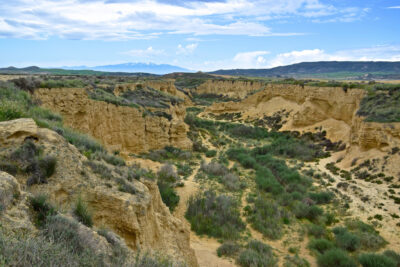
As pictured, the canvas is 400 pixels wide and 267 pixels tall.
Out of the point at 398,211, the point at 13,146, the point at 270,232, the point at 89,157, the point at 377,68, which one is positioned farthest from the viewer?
the point at 377,68

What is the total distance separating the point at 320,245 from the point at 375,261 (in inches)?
70.9

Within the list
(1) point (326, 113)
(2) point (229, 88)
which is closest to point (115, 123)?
(1) point (326, 113)

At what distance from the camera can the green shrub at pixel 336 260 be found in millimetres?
9164

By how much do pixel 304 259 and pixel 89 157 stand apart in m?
7.82

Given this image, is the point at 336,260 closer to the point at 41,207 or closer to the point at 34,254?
the point at 41,207

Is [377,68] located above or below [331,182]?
above

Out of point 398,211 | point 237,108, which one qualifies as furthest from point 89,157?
point 237,108

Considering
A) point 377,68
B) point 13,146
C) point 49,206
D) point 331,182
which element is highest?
point 377,68

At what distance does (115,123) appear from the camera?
712 inches

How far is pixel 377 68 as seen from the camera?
482 feet

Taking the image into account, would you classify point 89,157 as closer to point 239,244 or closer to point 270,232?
point 239,244

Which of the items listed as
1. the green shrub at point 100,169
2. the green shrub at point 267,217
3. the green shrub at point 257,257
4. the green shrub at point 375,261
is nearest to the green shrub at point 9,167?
the green shrub at point 100,169

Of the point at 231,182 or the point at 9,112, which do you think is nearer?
the point at 9,112

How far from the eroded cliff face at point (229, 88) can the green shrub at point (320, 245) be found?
164 ft
